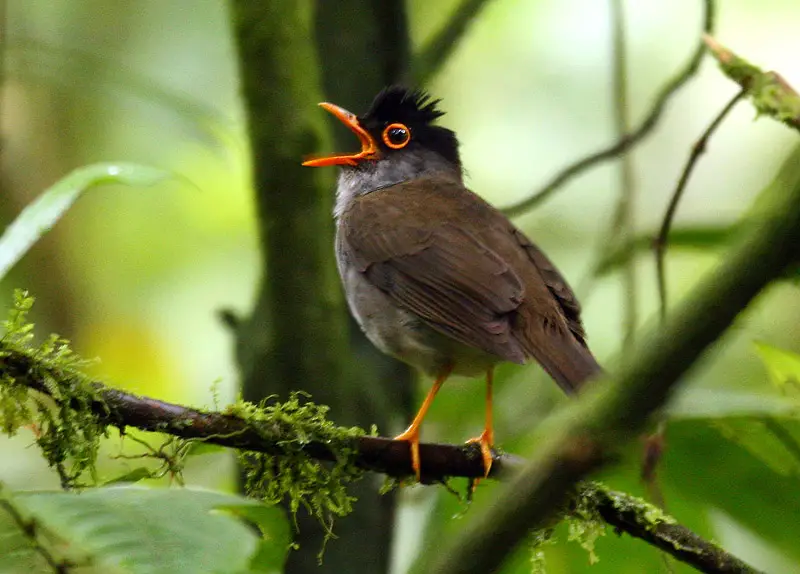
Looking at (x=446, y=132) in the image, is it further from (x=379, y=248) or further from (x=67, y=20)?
(x=67, y=20)

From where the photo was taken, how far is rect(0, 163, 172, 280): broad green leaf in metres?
2.38

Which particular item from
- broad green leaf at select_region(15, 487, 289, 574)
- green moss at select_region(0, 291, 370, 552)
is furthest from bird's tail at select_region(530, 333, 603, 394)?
broad green leaf at select_region(15, 487, 289, 574)

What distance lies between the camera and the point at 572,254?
7203mm

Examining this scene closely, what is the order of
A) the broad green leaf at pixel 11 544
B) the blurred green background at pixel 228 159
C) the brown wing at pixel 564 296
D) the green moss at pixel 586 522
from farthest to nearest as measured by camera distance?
1. the blurred green background at pixel 228 159
2. the brown wing at pixel 564 296
3. the green moss at pixel 586 522
4. the broad green leaf at pixel 11 544

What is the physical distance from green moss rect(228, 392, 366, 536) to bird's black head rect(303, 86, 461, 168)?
2.24 m

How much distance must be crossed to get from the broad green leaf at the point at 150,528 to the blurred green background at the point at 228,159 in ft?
10.3

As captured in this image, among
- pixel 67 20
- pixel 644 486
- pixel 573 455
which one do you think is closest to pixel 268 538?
pixel 573 455

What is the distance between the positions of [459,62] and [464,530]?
728cm

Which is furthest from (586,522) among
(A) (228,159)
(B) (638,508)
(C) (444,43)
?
(A) (228,159)

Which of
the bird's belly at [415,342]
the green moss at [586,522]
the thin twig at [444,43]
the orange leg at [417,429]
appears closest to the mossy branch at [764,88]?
the green moss at [586,522]

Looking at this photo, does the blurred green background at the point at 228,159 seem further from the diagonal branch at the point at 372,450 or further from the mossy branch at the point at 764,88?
the mossy branch at the point at 764,88

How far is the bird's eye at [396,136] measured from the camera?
528 centimetres

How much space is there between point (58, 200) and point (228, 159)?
12.1ft

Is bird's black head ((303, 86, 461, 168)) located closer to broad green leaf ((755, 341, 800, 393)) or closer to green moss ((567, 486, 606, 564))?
green moss ((567, 486, 606, 564))
